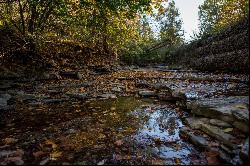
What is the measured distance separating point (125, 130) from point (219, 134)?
5.48ft

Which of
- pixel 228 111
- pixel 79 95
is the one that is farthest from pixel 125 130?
pixel 79 95

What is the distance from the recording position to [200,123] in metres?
4.61

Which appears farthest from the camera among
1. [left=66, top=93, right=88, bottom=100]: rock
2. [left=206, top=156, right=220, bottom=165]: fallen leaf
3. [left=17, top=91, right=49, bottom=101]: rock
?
[left=66, top=93, right=88, bottom=100]: rock

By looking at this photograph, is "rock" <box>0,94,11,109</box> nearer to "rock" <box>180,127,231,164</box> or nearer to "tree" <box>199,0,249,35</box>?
"rock" <box>180,127,231,164</box>

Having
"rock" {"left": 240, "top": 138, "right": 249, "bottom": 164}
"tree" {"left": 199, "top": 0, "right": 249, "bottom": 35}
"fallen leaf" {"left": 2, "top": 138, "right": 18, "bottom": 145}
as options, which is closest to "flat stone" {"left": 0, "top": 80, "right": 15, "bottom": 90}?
"fallen leaf" {"left": 2, "top": 138, "right": 18, "bottom": 145}

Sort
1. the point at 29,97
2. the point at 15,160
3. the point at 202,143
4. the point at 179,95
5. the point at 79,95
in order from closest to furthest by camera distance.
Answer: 1. the point at 15,160
2. the point at 202,143
3. the point at 179,95
4. the point at 29,97
5. the point at 79,95

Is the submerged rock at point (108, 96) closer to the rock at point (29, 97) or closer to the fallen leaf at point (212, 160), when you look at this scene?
the rock at point (29, 97)

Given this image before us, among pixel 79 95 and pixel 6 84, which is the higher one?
pixel 6 84

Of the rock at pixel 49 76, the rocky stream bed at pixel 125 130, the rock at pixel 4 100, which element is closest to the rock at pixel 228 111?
the rocky stream bed at pixel 125 130

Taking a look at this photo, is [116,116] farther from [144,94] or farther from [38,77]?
[38,77]

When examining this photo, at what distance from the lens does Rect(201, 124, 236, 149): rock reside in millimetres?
3586

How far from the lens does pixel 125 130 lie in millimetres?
4906

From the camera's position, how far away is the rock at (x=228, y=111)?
3.66 metres

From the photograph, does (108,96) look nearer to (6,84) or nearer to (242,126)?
(6,84)
